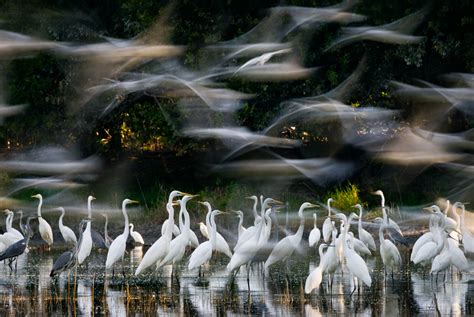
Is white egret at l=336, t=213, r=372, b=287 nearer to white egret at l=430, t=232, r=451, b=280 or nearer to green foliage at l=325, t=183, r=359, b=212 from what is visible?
white egret at l=430, t=232, r=451, b=280

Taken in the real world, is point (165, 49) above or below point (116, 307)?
above

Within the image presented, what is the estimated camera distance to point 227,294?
52.1 feet

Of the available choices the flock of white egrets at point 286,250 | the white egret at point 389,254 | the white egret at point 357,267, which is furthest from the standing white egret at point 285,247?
the white egret at point 389,254

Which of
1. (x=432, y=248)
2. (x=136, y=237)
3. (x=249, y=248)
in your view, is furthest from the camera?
(x=136, y=237)

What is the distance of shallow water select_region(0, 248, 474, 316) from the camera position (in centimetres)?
1456

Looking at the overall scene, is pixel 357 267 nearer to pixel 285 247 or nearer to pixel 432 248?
pixel 285 247

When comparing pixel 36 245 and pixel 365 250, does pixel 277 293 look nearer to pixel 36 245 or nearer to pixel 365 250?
pixel 365 250

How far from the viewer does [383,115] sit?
24734 mm

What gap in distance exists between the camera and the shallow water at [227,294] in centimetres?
1456

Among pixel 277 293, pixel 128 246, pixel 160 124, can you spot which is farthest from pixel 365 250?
pixel 160 124

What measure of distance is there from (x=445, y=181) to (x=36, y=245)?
9.34m

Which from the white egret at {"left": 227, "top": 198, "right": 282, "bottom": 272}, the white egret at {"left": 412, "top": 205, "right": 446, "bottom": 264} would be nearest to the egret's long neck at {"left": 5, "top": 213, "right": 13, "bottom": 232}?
the white egret at {"left": 227, "top": 198, "right": 282, "bottom": 272}

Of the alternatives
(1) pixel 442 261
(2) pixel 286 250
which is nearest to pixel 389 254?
(1) pixel 442 261

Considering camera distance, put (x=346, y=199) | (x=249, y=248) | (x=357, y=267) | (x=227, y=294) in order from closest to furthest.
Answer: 1. (x=357, y=267)
2. (x=227, y=294)
3. (x=249, y=248)
4. (x=346, y=199)
